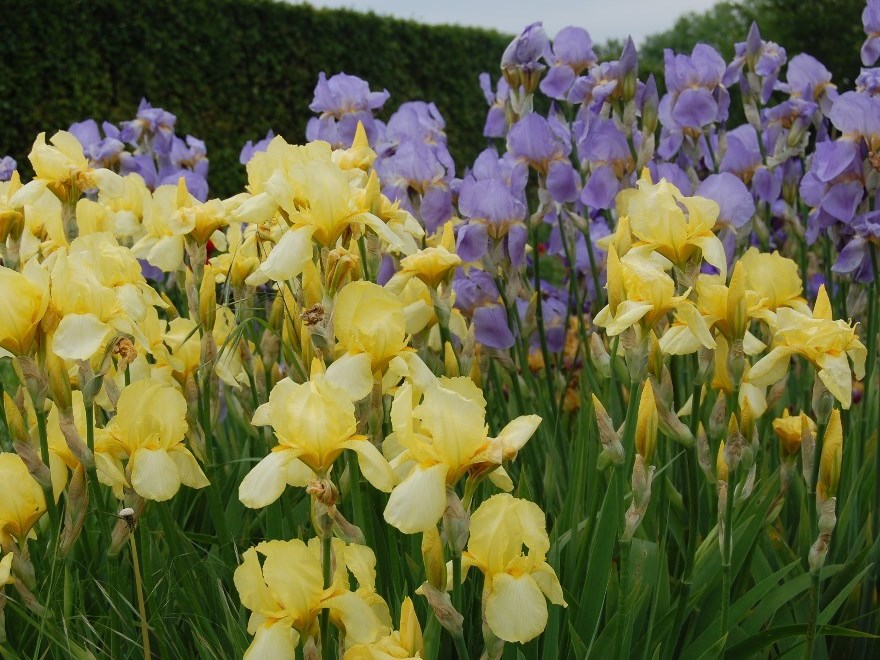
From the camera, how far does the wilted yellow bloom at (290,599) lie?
121 centimetres

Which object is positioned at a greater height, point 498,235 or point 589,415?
point 498,235

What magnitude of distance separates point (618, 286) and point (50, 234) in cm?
153

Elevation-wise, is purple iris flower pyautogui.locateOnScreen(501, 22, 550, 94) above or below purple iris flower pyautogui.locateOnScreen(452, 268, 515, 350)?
above

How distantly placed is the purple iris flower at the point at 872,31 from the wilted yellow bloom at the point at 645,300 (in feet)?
7.80

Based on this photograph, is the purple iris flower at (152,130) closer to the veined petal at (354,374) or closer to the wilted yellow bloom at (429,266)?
the wilted yellow bloom at (429,266)

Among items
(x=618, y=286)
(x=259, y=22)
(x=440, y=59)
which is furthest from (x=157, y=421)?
A: (x=440, y=59)

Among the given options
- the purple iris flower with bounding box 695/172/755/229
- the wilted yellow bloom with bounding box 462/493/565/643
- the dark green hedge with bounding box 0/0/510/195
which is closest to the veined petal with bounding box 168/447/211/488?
the wilted yellow bloom with bounding box 462/493/565/643

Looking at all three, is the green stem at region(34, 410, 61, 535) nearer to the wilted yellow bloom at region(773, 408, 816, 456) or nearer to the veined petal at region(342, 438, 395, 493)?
the veined petal at region(342, 438, 395, 493)

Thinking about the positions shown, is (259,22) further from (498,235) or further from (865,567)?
(865,567)

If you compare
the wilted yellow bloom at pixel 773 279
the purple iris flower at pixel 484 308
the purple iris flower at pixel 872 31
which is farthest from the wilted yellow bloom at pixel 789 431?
the purple iris flower at pixel 872 31

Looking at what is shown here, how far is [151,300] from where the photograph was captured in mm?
1888

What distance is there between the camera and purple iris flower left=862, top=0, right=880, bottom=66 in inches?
134

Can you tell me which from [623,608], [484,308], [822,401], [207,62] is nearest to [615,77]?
[484,308]

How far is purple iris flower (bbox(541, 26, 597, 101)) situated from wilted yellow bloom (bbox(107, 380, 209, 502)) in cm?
229
